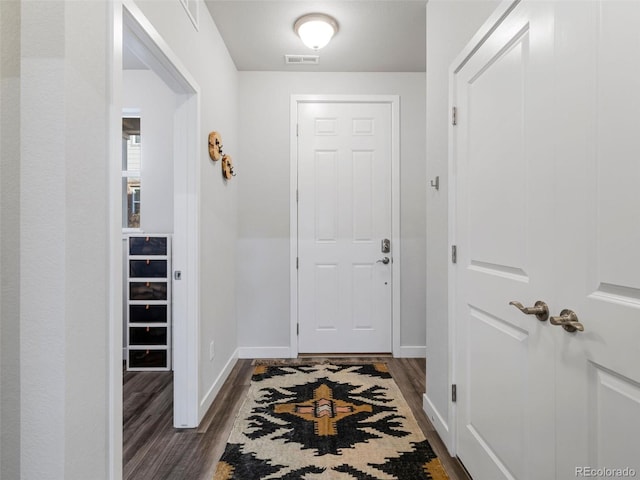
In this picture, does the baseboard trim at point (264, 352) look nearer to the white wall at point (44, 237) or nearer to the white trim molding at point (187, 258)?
the white trim molding at point (187, 258)

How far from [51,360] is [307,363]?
236 cm

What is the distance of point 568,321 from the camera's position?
1033 mm

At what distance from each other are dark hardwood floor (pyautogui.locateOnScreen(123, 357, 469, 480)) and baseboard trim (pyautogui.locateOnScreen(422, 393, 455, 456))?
31 millimetres

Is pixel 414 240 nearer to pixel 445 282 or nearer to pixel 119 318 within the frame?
pixel 445 282

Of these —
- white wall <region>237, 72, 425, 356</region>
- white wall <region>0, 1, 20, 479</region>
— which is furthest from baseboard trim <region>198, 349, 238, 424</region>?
white wall <region>0, 1, 20, 479</region>

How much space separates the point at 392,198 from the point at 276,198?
3.47 ft

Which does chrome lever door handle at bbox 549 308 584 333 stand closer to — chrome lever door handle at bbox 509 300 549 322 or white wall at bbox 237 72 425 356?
chrome lever door handle at bbox 509 300 549 322

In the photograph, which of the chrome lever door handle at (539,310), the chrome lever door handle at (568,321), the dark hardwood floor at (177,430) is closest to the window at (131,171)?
the dark hardwood floor at (177,430)

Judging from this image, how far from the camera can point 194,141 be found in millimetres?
2156

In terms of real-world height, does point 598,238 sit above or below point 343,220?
below

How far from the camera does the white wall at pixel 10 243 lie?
1.03 metres

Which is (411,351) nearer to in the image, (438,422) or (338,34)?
(438,422)

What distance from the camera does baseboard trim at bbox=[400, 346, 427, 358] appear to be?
334cm

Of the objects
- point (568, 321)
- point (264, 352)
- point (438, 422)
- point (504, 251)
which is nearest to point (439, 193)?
point (504, 251)
